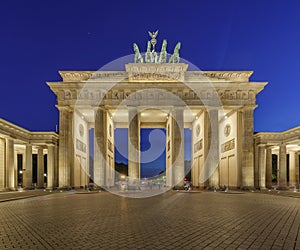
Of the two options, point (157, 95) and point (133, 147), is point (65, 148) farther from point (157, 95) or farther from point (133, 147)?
point (157, 95)

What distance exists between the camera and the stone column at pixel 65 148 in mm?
35812

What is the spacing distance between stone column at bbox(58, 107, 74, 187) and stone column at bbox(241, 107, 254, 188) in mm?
24425

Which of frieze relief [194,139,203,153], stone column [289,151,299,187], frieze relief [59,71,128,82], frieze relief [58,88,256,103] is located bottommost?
stone column [289,151,299,187]

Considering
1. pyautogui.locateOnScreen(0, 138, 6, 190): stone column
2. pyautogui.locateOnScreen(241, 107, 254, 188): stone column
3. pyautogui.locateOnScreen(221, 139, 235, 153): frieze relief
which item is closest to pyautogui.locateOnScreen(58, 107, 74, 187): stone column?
pyautogui.locateOnScreen(0, 138, 6, 190): stone column

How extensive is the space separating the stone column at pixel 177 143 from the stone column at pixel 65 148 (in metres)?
14.7

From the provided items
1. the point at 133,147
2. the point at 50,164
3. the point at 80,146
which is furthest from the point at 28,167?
the point at 133,147

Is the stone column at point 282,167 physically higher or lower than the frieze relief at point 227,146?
lower

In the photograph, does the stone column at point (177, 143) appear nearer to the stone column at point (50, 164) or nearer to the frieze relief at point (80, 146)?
the frieze relief at point (80, 146)

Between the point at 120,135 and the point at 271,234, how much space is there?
2268 inches

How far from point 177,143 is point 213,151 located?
5106 millimetres

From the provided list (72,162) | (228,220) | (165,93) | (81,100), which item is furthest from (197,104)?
(228,220)

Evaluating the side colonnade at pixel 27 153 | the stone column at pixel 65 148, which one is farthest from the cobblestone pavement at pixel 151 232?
the side colonnade at pixel 27 153

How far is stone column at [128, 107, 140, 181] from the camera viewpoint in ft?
118

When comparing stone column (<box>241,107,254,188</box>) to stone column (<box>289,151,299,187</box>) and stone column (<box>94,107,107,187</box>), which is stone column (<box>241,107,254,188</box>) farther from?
stone column (<box>94,107,107,187</box>)
